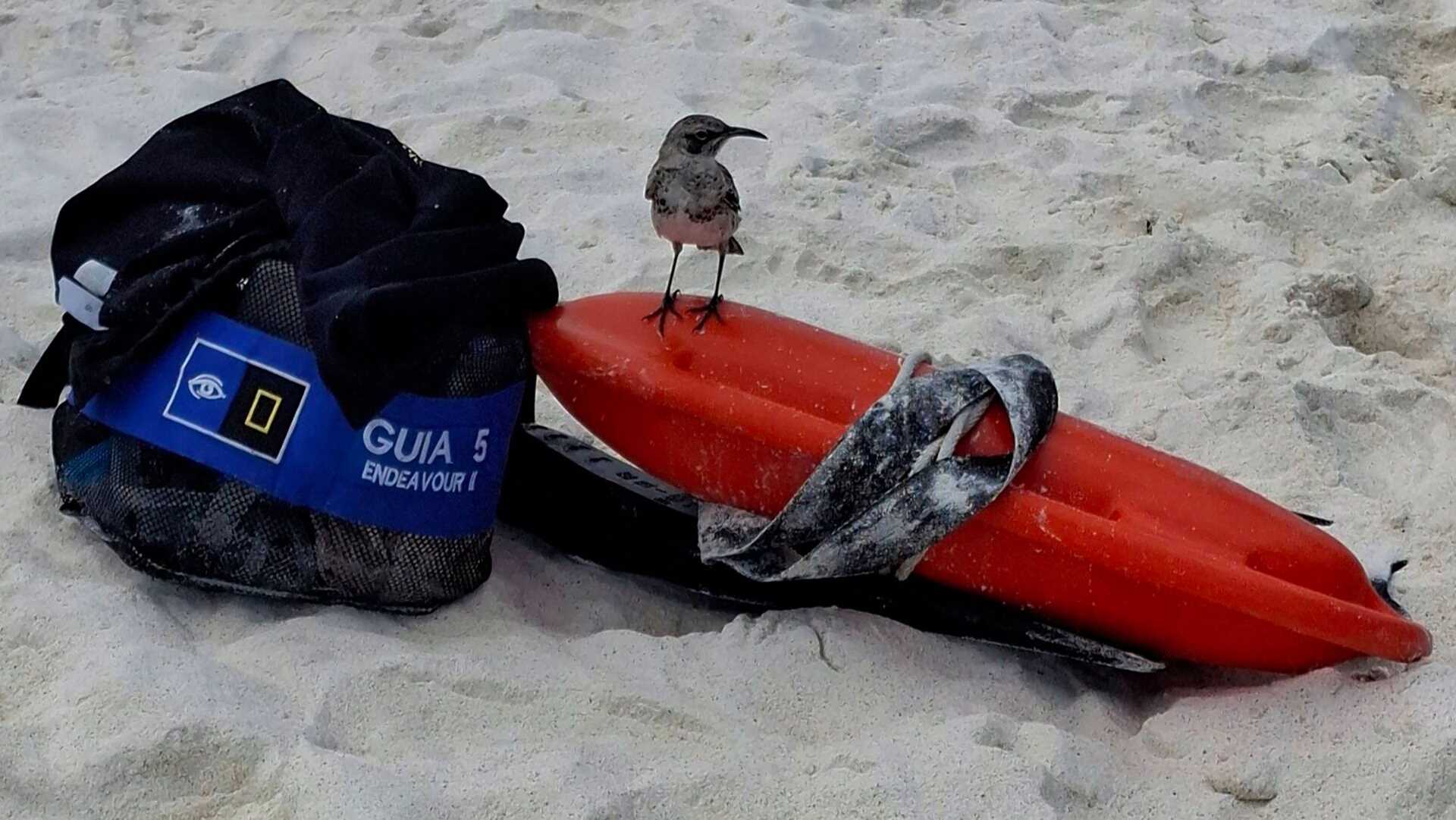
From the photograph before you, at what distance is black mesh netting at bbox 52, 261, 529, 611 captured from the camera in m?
2.12

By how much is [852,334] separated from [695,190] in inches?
22.4

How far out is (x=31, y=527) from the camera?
224 cm

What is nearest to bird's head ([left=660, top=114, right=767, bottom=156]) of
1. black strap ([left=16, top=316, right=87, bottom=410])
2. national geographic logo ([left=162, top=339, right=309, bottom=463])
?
national geographic logo ([left=162, top=339, right=309, bottom=463])

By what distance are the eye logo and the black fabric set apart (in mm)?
82

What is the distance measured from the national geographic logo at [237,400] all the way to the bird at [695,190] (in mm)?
698

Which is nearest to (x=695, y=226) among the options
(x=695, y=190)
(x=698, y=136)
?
(x=695, y=190)

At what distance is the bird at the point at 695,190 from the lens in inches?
99.9

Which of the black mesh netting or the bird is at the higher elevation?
the bird

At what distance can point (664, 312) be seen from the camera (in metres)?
2.38

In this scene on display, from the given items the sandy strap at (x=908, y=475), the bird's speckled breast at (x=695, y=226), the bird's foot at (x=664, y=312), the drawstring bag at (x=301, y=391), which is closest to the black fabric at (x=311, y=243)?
the drawstring bag at (x=301, y=391)

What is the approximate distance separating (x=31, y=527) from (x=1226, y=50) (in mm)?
3274

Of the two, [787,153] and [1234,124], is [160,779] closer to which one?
[787,153]

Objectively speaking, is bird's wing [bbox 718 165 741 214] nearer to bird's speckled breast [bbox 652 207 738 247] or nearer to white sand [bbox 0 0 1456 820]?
bird's speckled breast [bbox 652 207 738 247]

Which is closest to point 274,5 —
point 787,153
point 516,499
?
point 787,153
